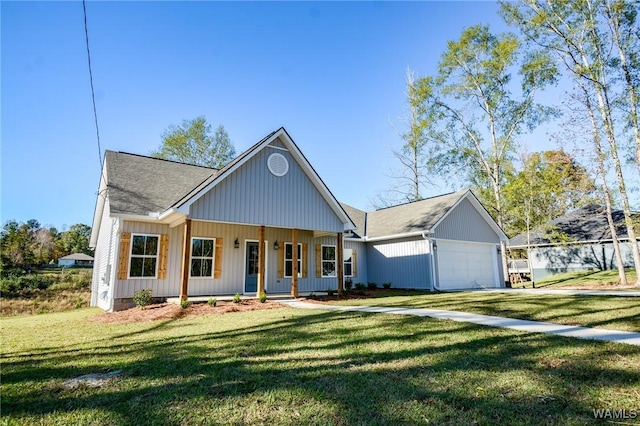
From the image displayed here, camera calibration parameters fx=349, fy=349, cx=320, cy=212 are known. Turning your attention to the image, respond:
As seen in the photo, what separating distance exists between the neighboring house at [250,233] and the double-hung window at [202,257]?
3cm

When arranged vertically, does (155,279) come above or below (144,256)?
below

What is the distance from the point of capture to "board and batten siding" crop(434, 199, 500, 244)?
16.2m

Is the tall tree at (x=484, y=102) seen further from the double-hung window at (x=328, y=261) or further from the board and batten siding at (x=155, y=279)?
the board and batten siding at (x=155, y=279)

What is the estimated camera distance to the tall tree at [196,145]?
27766 millimetres

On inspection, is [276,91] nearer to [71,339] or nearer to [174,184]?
[174,184]

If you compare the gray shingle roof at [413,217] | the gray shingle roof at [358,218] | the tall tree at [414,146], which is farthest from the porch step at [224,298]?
the tall tree at [414,146]

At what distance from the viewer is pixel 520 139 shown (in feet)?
69.5

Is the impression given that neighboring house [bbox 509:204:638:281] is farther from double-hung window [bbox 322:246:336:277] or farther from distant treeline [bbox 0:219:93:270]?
distant treeline [bbox 0:219:93:270]

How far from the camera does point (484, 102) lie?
21.2 metres

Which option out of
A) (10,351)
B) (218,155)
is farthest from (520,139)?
(10,351)

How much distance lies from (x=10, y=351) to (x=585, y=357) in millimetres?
8045

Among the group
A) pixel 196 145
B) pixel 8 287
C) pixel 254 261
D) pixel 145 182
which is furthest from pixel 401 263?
pixel 8 287

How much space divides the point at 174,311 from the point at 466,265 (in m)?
14.0

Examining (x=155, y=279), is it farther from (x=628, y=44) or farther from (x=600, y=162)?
(x=628, y=44)
